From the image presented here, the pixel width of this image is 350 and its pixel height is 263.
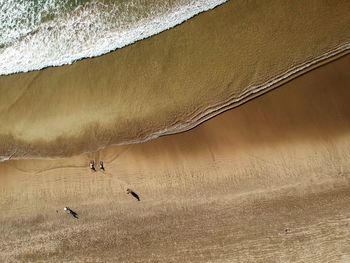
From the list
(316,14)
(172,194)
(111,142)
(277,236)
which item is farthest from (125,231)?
(316,14)

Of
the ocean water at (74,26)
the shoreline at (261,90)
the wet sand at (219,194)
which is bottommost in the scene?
the wet sand at (219,194)

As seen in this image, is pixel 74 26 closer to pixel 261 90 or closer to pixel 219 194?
pixel 261 90

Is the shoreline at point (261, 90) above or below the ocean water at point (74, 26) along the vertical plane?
below

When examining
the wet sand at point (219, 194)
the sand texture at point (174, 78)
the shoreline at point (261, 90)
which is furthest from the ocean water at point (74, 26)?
the wet sand at point (219, 194)

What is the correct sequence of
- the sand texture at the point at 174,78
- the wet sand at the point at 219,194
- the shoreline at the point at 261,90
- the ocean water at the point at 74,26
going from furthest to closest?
the ocean water at the point at 74,26, the sand texture at the point at 174,78, the shoreline at the point at 261,90, the wet sand at the point at 219,194

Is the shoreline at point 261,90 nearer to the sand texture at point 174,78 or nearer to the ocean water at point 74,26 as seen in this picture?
the sand texture at point 174,78

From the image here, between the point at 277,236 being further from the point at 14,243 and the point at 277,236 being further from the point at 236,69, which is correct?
the point at 14,243
